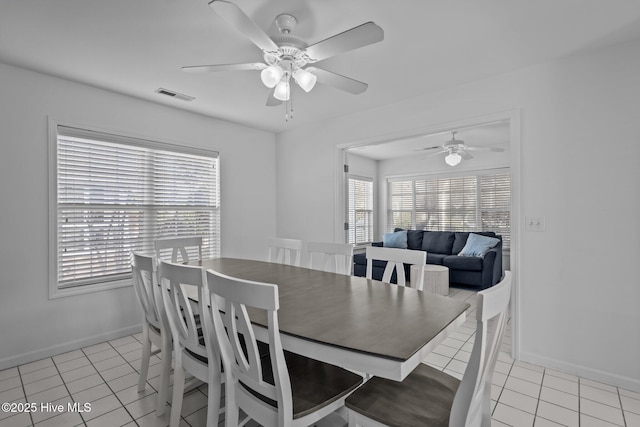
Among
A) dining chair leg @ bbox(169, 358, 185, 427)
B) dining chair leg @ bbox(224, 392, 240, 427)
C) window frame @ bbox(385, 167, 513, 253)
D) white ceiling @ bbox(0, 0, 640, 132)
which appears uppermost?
white ceiling @ bbox(0, 0, 640, 132)

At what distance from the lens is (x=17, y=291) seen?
Result: 264 cm

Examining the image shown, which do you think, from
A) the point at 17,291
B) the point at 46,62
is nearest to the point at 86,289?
the point at 17,291

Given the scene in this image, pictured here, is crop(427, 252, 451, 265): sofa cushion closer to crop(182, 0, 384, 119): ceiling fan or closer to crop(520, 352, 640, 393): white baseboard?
crop(520, 352, 640, 393): white baseboard

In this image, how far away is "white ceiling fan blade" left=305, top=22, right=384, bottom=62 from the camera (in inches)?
61.0

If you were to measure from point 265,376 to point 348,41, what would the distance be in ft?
5.66

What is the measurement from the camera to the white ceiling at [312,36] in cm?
188

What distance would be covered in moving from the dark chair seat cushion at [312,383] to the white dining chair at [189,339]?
25cm

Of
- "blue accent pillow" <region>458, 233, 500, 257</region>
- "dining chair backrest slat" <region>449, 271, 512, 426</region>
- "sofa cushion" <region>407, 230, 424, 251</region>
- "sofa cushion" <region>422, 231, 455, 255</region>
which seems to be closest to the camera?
"dining chair backrest slat" <region>449, 271, 512, 426</region>

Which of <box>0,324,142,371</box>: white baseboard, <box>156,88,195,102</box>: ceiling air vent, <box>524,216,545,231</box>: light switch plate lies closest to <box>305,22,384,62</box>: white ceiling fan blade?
<box>156,88,195,102</box>: ceiling air vent

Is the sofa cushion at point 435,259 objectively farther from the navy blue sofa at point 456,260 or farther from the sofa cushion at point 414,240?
the sofa cushion at point 414,240

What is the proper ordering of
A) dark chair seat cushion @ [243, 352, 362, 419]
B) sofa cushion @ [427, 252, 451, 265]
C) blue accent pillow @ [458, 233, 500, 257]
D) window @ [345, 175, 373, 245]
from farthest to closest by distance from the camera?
1. window @ [345, 175, 373, 245]
2. sofa cushion @ [427, 252, 451, 265]
3. blue accent pillow @ [458, 233, 500, 257]
4. dark chair seat cushion @ [243, 352, 362, 419]

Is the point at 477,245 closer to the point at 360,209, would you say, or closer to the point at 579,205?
the point at 360,209

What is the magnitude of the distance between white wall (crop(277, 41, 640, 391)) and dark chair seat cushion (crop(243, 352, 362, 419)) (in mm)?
2016

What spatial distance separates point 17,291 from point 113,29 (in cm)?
227
